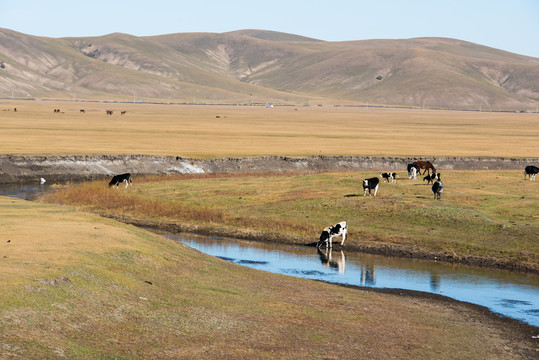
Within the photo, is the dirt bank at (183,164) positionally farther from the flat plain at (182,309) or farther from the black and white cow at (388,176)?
the flat plain at (182,309)

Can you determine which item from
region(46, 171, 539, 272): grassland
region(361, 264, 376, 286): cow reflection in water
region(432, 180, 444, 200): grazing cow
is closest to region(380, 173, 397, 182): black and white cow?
region(46, 171, 539, 272): grassland

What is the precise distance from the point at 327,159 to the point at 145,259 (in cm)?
6047

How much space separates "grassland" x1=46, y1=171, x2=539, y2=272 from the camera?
40.5 metres

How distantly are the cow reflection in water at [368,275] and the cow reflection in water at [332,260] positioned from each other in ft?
3.42

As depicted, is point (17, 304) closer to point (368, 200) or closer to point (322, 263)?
point (322, 263)

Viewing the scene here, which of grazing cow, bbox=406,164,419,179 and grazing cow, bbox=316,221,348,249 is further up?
grazing cow, bbox=406,164,419,179

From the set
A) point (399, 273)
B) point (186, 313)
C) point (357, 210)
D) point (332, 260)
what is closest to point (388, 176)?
point (357, 210)

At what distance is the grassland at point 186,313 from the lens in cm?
1812

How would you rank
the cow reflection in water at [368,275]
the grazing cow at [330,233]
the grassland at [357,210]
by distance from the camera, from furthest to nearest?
the grazing cow at [330,233] → the grassland at [357,210] → the cow reflection in water at [368,275]

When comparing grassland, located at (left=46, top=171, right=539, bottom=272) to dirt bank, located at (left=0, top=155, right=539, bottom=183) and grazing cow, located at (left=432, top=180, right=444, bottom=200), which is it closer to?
grazing cow, located at (left=432, top=180, right=444, bottom=200)

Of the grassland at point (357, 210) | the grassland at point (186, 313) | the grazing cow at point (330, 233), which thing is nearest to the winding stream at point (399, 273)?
the grazing cow at point (330, 233)

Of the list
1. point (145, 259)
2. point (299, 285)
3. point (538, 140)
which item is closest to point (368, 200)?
point (299, 285)

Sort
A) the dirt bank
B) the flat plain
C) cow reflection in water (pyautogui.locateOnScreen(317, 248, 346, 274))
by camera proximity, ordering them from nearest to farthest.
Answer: the flat plain, cow reflection in water (pyautogui.locateOnScreen(317, 248, 346, 274)), the dirt bank

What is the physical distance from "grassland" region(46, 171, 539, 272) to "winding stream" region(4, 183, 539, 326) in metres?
1.92
